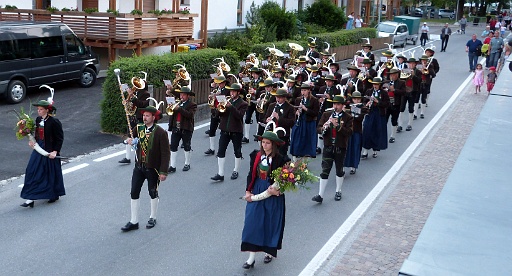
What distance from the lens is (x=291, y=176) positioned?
7.56 m

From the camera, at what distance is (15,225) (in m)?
9.28

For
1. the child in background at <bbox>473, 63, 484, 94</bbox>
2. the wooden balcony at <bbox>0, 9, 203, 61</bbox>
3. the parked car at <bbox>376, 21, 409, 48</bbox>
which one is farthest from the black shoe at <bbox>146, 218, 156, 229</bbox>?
the parked car at <bbox>376, 21, 409, 48</bbox>

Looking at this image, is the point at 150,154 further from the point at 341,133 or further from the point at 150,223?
the point at 341,133

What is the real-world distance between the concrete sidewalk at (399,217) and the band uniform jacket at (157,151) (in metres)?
2.64

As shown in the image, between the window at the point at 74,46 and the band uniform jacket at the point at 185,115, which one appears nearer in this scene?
the band uniform jacket at the point at 185,115

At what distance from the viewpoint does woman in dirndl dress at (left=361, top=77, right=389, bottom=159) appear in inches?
536

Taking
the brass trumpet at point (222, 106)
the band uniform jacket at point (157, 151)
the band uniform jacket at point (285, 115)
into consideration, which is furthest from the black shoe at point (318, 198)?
the band uniform jacket at point (157, 151)

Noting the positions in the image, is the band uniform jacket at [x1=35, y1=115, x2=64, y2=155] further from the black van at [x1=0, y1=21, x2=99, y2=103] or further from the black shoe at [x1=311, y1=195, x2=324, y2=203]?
the black van at [x1=0, y1=21, x2=99, y2=103]

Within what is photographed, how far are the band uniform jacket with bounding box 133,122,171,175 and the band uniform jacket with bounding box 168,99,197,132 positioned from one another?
3.00 meters

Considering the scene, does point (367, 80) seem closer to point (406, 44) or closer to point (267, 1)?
point (267, 1)

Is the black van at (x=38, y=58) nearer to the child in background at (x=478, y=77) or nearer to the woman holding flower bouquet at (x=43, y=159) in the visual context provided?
the woman holding flower bouquet at (x=43, y=159)

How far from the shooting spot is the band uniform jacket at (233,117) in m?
12.0

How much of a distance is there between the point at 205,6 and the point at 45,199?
673 inches

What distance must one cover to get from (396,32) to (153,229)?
3262 cm
